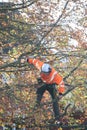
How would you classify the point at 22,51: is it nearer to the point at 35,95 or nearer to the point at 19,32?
the point at 19,32

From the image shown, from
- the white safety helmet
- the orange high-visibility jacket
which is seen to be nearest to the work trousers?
the orange high-visibility jacket

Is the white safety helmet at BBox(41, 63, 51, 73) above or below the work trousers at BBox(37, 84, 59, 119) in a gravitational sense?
above

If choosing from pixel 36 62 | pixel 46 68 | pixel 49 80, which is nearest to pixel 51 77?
pixel 49 80

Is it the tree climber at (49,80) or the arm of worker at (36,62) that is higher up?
the arm of worker at (36,62)

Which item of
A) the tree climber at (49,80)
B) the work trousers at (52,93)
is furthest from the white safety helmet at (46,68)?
the work trousers at (52,93)

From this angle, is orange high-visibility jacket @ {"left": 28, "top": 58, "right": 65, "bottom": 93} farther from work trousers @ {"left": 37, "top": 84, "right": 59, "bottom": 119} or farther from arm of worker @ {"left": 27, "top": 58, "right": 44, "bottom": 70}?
work trousers @ {"left": 37, "top": 84, "right": 59, "bottom": 119}

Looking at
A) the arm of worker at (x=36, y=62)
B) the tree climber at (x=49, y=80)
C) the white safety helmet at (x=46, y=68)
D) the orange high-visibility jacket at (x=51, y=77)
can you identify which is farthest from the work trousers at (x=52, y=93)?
the arm of worker at (x=36, y=62)

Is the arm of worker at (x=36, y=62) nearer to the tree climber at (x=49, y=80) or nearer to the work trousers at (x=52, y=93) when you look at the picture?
the tree climber at (x=49, y=80)

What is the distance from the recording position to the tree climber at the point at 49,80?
898 centimetres

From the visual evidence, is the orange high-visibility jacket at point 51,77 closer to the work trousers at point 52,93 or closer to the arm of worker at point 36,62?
the arm of worker at point 36,62

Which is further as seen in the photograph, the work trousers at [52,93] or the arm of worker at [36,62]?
the work trousers at [52,93]

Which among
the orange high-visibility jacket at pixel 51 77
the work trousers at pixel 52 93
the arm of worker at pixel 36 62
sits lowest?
the work trousers at pixel 52 93

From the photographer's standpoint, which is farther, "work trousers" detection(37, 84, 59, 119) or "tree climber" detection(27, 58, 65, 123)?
"work trousers" detection(37, 84, 59, 119)

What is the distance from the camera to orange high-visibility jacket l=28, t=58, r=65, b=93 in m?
8.93
